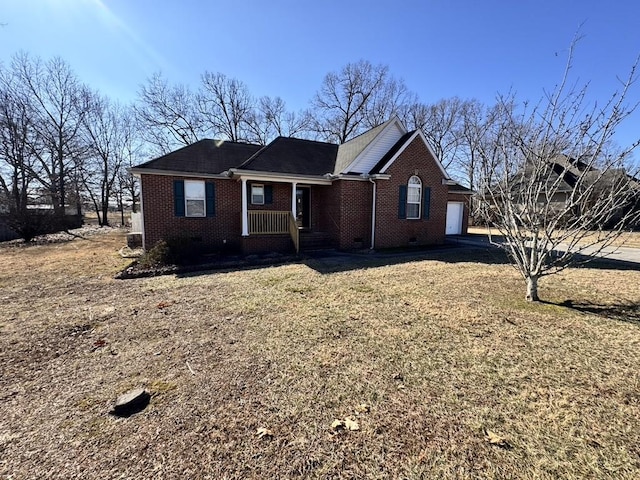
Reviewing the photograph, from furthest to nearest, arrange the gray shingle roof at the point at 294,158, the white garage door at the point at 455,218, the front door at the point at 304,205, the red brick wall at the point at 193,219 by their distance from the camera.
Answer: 1. the white garage door at the point at 455,218
2. the front door at the point at 304,205
3. the gray shingle roof at the point at 294,158
4. the red brick wall at the point at 193,219

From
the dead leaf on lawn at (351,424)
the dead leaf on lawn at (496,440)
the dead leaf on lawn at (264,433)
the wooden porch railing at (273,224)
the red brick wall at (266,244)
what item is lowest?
the dead leaf on lawn at (264,433)

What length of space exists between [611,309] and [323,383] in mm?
5480

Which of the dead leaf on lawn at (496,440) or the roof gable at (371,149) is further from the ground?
the roof gable at (371,149)

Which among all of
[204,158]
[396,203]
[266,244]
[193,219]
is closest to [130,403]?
[266,244]

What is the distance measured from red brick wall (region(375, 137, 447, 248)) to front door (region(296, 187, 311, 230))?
3.52 m

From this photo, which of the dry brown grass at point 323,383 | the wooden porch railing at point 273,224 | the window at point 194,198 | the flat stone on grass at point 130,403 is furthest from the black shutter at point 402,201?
the flat stone on grass at point 130,403

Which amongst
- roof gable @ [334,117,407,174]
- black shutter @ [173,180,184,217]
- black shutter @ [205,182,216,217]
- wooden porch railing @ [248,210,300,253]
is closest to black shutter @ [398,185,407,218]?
roof gable @ [334,117,407,174]

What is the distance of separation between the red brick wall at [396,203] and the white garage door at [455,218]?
6.25 m

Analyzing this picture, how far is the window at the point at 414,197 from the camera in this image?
1245 cm

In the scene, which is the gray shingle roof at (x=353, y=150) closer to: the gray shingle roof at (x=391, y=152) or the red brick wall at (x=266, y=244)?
the gray shingle roof at (x=391, y=152)

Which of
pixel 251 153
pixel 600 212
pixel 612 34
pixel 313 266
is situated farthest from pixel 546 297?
pixel 251 153

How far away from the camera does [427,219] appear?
12922 mm

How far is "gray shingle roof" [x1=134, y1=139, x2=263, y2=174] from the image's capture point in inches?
414

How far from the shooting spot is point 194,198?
35.5 ft
